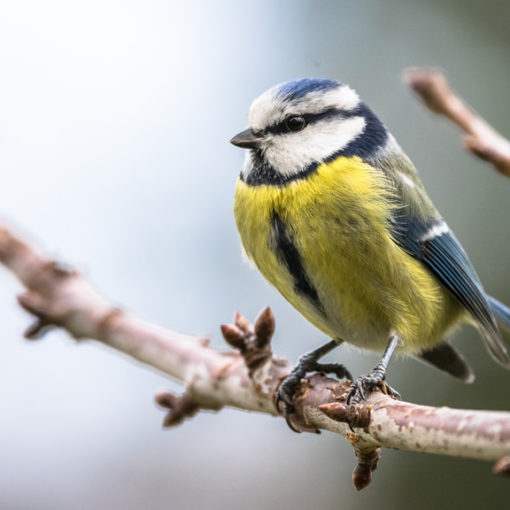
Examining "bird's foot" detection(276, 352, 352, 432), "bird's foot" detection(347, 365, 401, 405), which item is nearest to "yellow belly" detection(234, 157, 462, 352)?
"bird's foot" detection(276, 352, 352, 432)

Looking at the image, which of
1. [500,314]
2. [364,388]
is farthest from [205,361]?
[500,314]

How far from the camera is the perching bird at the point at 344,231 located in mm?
1530

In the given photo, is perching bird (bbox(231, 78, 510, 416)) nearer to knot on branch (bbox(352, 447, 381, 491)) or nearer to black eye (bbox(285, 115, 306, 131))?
black eye (bbox(285, 115, 306, 131))

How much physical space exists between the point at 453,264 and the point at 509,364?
31cm

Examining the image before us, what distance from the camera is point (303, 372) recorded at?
151 cm

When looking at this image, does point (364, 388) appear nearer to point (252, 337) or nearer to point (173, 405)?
point (252, 337)

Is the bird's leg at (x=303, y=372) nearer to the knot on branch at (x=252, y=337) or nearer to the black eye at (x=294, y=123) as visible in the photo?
the knot on branch at (x=252, y=337)

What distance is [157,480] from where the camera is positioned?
2.89 meters

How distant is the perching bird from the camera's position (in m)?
1.53

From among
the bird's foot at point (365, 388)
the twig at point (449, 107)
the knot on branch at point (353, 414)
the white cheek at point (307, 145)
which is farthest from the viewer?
the white cheek at point (307, 145)

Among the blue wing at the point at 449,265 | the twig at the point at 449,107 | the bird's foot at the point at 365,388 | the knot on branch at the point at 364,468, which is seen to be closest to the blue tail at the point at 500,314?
the blue wing at the point at 449,265

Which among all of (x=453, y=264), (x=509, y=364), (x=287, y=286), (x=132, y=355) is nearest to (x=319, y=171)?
(x=287, y=286)

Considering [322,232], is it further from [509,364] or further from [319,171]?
[509,364]

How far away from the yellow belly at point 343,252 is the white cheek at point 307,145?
46mm
